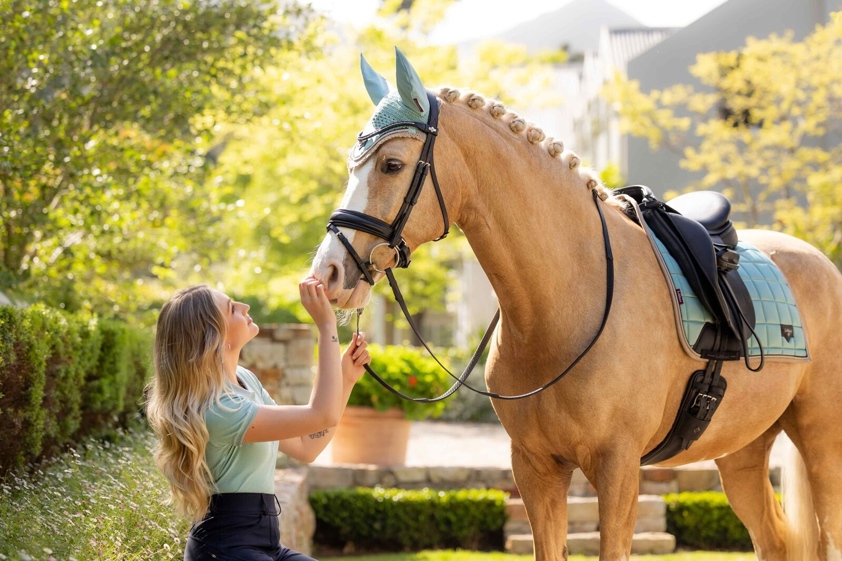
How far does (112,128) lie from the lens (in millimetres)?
6418

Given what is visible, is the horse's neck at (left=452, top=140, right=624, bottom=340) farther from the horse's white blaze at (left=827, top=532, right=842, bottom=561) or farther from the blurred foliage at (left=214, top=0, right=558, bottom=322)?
the blurred foliage at (left=214, top=0, right=558, bottom=322)

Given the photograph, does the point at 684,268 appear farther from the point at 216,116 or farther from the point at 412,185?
the point at 216,116

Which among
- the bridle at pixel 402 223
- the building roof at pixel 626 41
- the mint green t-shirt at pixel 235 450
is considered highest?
the building roof at pixel 626 41

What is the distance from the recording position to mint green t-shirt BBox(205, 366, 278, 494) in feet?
8.07

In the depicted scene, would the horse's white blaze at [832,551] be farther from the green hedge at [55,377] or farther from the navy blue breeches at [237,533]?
the green hedge at [55,377]

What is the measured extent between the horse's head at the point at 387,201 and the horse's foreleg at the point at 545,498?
90 centimetres

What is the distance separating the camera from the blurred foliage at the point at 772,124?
45.0 feet

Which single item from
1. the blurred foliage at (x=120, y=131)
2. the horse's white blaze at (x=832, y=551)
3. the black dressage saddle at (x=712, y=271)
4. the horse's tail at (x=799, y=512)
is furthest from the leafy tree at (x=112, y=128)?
the horse's white blaze at (x=832, y=551)

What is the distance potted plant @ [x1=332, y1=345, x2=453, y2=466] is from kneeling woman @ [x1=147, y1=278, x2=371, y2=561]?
5.30 m

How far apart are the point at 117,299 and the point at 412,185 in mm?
4897

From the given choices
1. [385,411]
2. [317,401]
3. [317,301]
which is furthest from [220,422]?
[385,411]

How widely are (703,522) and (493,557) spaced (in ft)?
6.63

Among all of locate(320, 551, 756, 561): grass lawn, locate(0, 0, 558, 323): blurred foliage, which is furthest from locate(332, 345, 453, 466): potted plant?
locate(0, 0, 558, 323): blurred foliage

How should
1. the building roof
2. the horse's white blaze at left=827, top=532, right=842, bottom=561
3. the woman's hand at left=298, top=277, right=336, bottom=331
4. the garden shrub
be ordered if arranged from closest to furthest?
the woman's hand at left=298, top=277, right=336, bottom=331, the horse's white blaze at left=827, top=532, right=842, bottom=561, the garden shrub, the building roof
